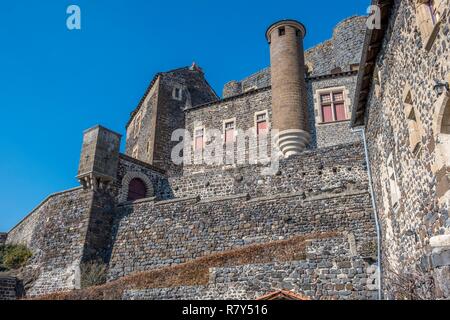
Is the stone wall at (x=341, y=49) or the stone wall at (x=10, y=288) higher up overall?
the stone wall at (x=341, y=49)

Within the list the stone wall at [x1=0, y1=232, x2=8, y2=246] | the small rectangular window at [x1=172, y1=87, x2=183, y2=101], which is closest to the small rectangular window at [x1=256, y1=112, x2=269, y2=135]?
the small rectangular window at [x1=172, y1=87, x2=183, y2=101]

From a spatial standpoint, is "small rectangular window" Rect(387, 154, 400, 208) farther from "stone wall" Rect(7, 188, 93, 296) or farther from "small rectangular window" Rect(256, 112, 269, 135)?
"small rectangular window" Rect(256, 112, 269, 135)

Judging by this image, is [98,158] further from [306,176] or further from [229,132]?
[306,176]

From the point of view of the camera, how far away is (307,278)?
34.8ft

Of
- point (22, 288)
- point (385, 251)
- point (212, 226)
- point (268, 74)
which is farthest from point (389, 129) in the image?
point (268, 74)

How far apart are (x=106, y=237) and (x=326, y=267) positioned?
9.22m

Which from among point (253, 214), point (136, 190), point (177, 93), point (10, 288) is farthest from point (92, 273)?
point (177, 93)

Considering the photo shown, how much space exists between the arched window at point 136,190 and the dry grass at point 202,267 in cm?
548

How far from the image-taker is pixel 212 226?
1437 cm

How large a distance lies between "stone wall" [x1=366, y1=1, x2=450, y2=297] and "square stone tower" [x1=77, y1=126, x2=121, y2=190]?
11018mm

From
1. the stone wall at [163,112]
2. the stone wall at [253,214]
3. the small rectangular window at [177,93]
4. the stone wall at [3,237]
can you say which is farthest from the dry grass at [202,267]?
the small rectangular window at [177,93]

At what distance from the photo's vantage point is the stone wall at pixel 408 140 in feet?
19.1

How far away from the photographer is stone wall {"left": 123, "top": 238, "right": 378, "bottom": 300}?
10172 mm

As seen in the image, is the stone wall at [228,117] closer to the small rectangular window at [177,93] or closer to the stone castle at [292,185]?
the stone castle at [292,185]
